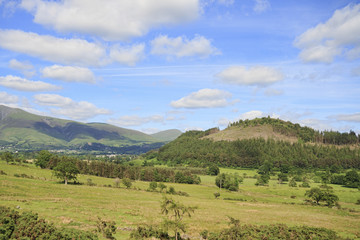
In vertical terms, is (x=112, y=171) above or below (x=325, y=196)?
below

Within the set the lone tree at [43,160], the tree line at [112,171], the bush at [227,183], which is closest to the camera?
the lone tree at [43,160]

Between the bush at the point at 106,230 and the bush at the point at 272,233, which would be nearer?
the bush at the point at 106,230

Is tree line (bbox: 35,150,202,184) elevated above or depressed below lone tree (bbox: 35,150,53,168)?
below

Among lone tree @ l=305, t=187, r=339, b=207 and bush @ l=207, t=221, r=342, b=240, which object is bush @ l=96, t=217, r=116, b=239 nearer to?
bush @ l=207, t=221, r=342, b=240

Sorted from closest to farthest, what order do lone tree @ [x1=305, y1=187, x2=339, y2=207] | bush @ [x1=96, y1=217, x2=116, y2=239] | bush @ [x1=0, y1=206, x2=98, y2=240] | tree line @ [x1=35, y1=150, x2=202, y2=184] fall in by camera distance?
1. bush @ [x1=0, y1=206, x2=98, y2=240]
2. bush @ [x1=96, y1=217, x2=116, y2=239]
3. lone tree @ [x1=305, y1=187, x2=339, y2=207]
4. tree line @ [x1=35, y1=150, x2=202, y2=184]

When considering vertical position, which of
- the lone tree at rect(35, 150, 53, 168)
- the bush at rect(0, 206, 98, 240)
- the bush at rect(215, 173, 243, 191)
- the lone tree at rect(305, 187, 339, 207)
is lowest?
the bush at rect(215, 173, 243, 191)

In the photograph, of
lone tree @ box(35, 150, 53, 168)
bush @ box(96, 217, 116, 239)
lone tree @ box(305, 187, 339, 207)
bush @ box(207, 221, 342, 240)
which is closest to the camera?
bush @ box(96, 217, 116, 239)

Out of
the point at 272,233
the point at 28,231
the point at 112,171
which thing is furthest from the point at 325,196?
the point at 112,171

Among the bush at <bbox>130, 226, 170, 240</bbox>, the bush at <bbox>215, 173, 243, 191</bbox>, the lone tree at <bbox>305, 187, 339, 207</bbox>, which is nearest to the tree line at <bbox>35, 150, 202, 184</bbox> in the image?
the bush at <bbox>215, 173, 243, 191</bbox>

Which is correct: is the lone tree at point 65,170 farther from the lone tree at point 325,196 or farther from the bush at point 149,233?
the lone tree at point 325,196

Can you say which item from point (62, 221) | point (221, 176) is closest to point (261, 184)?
point (221, 176)

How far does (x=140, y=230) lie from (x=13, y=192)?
152 feet

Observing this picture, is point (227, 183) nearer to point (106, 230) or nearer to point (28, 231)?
point (106, 230)

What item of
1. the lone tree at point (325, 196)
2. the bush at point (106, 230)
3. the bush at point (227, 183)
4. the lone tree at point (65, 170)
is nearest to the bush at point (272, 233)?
the bush at point (106, 230)
